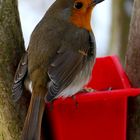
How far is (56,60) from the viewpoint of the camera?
4.70m

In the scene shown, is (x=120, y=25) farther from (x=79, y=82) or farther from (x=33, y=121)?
A: (x=33, y=121)

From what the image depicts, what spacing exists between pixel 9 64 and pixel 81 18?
0.71 m

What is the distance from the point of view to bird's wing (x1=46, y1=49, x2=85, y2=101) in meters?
4.48

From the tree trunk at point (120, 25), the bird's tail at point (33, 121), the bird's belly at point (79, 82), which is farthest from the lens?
the tree trunk at point (120, 25)

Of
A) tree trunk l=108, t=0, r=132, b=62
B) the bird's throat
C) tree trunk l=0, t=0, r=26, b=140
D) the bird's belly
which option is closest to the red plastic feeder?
the bird's belly

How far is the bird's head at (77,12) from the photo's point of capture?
4.96 metres

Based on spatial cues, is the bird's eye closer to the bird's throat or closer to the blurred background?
the bird's throat

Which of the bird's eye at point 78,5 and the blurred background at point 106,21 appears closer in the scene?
the bird's eye at point 78,5

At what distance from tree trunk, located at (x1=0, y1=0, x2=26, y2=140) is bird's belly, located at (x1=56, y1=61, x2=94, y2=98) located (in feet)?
1.00

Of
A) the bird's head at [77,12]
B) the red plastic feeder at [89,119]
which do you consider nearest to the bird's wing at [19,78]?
the red plastic feeder at [89,119]

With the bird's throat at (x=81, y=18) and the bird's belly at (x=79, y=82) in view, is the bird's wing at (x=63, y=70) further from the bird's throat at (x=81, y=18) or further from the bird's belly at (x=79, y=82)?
the bird's throat at (x=81, y=18)

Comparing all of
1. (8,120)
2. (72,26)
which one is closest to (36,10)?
(72,26)

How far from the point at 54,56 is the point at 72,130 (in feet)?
1.90

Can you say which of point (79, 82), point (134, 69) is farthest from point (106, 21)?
point (79, 82)
